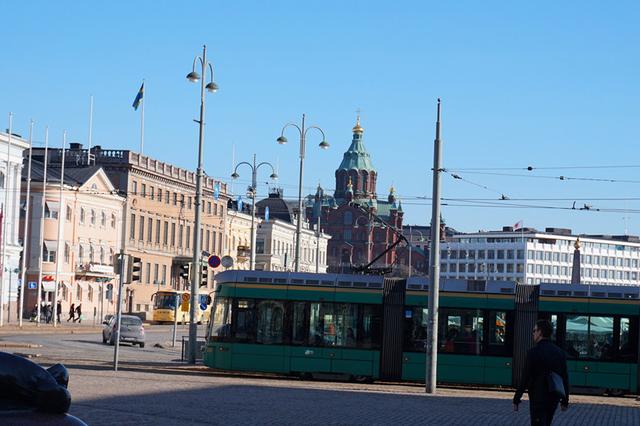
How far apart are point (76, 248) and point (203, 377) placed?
213 ft

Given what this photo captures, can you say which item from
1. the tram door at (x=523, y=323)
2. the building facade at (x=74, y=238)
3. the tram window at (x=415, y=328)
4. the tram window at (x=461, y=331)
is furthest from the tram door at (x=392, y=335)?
the building facade at (x=74, y=238)

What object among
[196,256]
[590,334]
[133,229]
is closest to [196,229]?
[196,256]

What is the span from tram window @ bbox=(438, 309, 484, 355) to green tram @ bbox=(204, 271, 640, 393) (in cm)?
3

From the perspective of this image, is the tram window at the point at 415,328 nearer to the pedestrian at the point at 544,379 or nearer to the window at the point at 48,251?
the pedestrian at the point at 544,379

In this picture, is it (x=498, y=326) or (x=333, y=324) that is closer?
(x=498, y=326)

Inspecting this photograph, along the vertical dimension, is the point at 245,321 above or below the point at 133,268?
below

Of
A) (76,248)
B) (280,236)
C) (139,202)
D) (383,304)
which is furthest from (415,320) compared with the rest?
(280,236)

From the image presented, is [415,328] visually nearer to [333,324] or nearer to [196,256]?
[333,324]

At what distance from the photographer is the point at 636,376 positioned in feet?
107

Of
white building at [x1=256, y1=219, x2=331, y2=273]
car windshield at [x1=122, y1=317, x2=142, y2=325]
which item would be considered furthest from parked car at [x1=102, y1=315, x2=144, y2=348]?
white building at [x1=256, y1=219, x2=331, y2=273]

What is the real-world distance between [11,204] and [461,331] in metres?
55.9

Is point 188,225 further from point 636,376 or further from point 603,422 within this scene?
point 603,422

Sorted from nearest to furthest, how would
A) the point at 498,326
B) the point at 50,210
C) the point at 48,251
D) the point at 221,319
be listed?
the point at 498,326 < the point at 221,319 < the point at 50,210 < the point at 48,251

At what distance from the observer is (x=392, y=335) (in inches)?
1308
